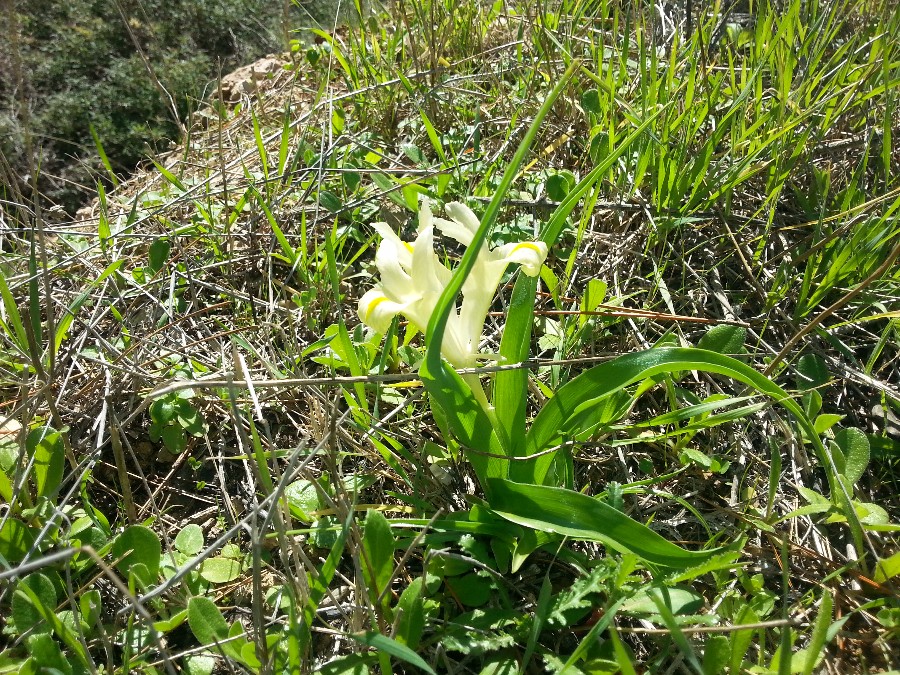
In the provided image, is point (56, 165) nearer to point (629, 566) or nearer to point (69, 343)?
point (69, 343)

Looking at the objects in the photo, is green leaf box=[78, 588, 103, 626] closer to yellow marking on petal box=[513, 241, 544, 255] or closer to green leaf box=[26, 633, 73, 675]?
green leaf box=[26, 633, 73, 675]

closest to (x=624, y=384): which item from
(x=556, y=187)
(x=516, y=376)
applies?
(x=516, y=376)

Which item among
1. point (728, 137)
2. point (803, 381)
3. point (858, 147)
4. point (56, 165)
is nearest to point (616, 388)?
point (803, 381)

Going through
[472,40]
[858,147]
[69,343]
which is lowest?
[69,343]

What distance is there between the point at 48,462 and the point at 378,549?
0.78 m

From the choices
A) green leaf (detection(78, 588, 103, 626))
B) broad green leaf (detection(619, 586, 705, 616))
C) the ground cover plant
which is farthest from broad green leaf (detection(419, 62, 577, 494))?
green leaf (detection(78, 588, 103, 626))

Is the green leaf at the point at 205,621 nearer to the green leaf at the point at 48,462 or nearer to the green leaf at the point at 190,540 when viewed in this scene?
the green leaf at the point at 190,540

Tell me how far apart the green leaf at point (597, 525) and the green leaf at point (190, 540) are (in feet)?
2.25

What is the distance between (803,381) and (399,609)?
1.07 m

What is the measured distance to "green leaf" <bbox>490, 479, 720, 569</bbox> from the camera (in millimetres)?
999

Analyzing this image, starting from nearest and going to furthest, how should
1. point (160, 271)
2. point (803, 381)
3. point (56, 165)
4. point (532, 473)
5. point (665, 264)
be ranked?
point (532, 473)
point (803, 381)
point (665, 264)
point (160, 271)
point (56, 165)

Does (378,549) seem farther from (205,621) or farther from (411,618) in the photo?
(205,621)

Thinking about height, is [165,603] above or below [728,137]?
below

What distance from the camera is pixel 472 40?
104 inches
